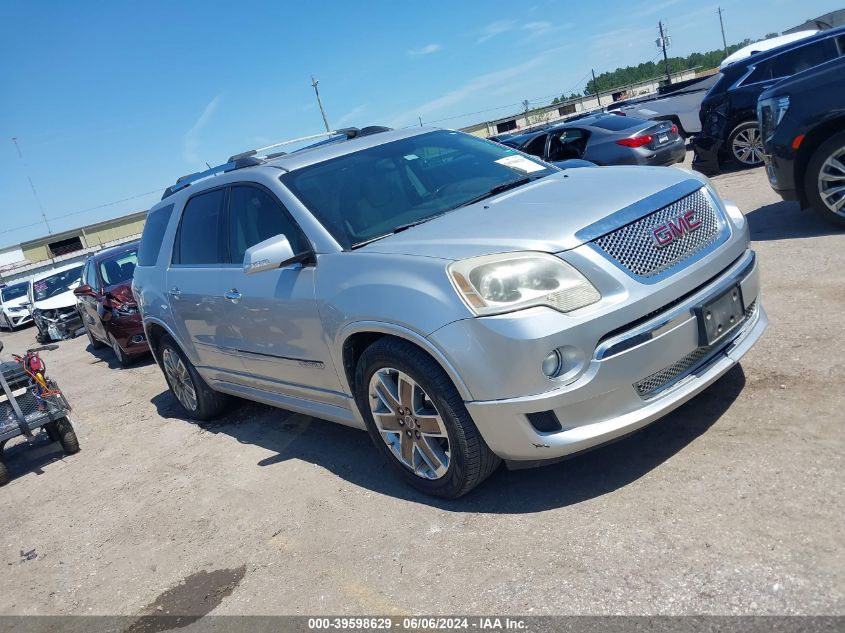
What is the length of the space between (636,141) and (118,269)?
881 centimetres

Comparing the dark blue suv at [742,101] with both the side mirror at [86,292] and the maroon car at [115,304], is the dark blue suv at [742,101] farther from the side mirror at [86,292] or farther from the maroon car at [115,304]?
the side mirror at [86,292]

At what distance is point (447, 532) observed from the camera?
329 cm

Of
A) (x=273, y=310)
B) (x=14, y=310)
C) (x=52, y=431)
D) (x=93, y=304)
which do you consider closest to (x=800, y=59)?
(x=273, y=310)

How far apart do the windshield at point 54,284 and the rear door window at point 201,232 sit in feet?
43.7

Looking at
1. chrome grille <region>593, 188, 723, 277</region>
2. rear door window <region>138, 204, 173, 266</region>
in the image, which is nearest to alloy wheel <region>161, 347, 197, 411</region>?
rear door window <region>138, 204, 173, 266</region>

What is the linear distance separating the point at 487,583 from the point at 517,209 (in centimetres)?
178

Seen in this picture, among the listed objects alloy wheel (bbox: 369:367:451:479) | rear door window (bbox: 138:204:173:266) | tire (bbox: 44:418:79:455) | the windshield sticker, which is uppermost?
rear door window (bbox: 138:204:173:266)

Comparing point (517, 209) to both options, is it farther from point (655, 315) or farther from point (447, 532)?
point (447, 532)

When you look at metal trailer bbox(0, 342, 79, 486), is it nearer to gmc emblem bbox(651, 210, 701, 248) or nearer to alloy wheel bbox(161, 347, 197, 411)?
alloy wheel bbox(161, 347, 197, 411)

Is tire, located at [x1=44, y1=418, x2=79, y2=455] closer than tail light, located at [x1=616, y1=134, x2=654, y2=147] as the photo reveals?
Yes

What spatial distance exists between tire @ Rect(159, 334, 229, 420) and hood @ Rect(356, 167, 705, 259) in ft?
9.37

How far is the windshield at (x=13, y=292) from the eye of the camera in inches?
A: 878

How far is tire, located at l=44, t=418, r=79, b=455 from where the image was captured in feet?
20.4

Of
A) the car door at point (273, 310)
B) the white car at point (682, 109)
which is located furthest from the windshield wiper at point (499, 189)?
the white car at point (682, 109)
